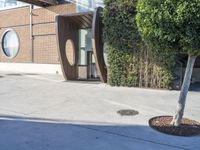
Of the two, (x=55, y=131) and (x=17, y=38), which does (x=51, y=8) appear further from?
(x=55, y=131)

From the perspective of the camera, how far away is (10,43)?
2448cm

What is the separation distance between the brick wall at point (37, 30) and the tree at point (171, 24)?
14.6 metres

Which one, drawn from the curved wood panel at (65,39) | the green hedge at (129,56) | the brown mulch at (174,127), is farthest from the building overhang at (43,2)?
the brown mulch at (174,127)

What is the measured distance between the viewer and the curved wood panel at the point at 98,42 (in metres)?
13.4

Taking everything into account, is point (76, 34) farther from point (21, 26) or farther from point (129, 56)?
point (21, 26)

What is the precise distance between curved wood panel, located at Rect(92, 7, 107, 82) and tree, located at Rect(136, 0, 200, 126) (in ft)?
24.5

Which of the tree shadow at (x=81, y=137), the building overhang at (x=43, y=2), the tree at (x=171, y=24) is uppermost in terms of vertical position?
the building overhang at (x=43, y=2)

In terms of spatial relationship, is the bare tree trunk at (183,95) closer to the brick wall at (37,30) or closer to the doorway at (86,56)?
the doorway at (86,56)

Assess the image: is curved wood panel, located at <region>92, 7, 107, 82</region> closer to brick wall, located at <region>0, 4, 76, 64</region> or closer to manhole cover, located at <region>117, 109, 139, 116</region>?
manhole cover, located at <region>117, 109, 139, 116</region>

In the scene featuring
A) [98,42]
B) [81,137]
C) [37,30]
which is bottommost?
[81,137]

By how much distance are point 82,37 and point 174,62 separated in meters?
8.62

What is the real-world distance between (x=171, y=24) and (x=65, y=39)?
10.7 m

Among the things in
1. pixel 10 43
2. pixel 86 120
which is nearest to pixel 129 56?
pixel 86 120

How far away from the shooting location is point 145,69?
1255 cm
